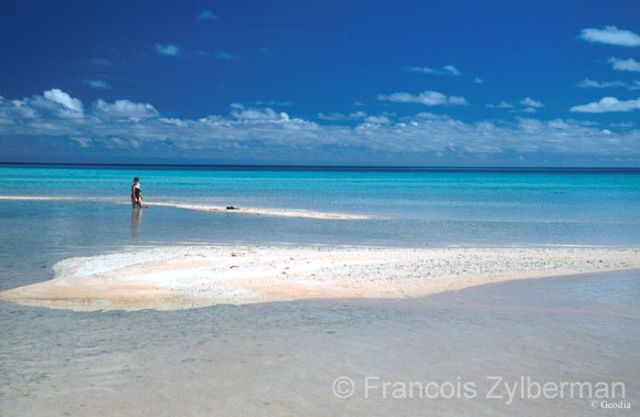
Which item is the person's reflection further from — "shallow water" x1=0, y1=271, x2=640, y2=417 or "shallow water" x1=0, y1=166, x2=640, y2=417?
"shallow water" x1=0, y1=271, x2=640, y2=417

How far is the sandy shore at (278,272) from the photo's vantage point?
11.9 m

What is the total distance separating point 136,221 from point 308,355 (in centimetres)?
2108

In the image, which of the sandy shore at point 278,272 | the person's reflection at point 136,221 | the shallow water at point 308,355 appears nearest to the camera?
the shallow water at point 308,355

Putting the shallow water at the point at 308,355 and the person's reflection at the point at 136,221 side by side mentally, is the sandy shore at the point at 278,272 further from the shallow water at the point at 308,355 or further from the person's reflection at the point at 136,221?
the person's reflection at the point at 136,221

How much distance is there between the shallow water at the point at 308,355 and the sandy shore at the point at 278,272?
0.86 metres

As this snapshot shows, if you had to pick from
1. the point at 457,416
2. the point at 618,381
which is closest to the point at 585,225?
the point at 618,381

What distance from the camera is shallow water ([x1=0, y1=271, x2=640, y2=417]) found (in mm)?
7027

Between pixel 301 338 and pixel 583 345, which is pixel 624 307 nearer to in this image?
pixel 583 345

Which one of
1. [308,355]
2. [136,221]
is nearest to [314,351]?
[308,355]

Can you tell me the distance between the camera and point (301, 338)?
31.0ft

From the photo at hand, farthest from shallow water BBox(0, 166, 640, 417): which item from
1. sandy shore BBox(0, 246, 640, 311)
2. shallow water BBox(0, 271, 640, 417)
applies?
sandy shore BBox(0, 246, 640, 311)

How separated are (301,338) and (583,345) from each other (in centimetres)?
419

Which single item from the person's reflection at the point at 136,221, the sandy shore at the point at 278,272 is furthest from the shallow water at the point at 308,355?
the person's reflection at the point at 136,221

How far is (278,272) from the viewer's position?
14.4 meters
